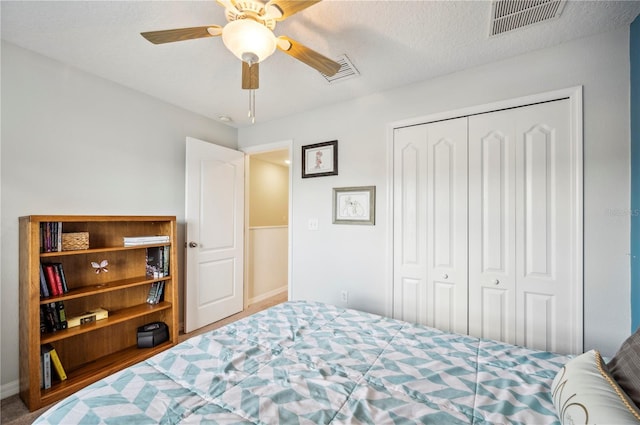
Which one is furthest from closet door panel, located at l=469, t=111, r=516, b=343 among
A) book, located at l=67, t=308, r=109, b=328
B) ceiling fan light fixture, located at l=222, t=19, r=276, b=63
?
book, located at l=67, t=308, r=109, b=328

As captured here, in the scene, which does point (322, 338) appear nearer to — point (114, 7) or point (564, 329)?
point (564, 329)

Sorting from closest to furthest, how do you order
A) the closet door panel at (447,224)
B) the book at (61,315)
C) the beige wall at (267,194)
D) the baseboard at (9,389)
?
the baseboard at (9,389) → the book at (61,315) → the closet door panel at (447,224) → the beige wall at (267,194)

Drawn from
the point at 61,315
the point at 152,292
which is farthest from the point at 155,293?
the point at 61,315

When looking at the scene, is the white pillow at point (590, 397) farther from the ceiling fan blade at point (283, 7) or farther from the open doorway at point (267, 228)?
the open doorway at point (267, 228)

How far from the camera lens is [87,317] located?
2125mm

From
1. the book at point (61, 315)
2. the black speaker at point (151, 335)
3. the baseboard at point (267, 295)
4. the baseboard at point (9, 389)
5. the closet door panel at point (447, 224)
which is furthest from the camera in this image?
the baseboard at point (267, 295)

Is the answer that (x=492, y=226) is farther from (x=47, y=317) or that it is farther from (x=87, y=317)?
(x=47, y=317)

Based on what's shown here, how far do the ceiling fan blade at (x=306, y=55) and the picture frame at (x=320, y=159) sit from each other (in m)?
1.23

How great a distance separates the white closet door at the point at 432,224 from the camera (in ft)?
7.30

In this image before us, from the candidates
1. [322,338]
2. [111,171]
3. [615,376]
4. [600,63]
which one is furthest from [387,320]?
[111,171]

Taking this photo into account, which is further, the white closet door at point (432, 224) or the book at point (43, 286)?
the white closet door at point (432, 224)

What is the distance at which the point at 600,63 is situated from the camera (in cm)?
179

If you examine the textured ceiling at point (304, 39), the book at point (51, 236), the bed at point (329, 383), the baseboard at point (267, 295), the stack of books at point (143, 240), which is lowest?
the baseboard at point (267, 295)

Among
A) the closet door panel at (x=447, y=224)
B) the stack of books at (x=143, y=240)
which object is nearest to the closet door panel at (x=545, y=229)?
the closet door panel at (x=447, y=224)
